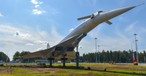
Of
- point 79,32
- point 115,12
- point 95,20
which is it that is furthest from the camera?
point 79,32

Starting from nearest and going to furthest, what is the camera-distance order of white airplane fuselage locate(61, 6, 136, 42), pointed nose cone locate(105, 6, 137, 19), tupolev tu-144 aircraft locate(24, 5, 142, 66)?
pointed nose cone locate(105, 6, 137, 19), white airplane fuselage locate(61, 6, 136, 42), tupolev tu-144 aircraft locate(24, 5, 142, 66)

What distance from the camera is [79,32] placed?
46281 millimetres

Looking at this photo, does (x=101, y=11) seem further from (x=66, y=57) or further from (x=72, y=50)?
(x=66, y=57)

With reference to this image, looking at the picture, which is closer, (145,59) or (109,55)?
(145,59)

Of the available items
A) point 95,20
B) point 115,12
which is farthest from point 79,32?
point 115,12

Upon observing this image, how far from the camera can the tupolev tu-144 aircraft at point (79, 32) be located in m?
35.9

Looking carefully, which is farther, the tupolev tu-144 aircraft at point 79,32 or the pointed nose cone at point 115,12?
the tupolev tu-144 aircraft at point 79,32

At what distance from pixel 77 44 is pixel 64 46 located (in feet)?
11.8

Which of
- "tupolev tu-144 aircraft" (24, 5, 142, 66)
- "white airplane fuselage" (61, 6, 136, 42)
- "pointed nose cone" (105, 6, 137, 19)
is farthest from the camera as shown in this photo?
"tupolev tu-144 aircraft" (24, 5, 142, 66)

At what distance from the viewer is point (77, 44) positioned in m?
50.2

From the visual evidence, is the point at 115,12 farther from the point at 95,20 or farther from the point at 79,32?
the point at 79,32

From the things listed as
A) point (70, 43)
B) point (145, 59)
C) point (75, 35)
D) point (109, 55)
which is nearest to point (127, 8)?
point (75, 35)

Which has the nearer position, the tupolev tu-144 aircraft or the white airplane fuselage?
the white airplane fuselage

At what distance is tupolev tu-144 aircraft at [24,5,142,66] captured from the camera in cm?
3588
